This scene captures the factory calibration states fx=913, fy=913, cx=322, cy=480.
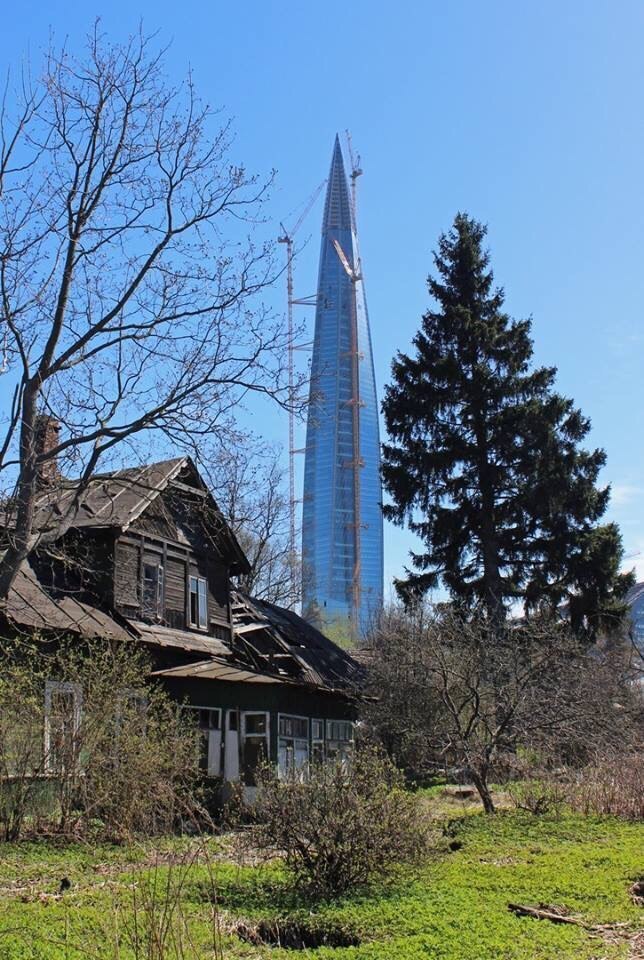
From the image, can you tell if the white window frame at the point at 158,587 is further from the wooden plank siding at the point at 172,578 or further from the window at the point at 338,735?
the window at the point at 338,735

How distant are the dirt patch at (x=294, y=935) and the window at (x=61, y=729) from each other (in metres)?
6.58

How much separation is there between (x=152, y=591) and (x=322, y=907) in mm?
14798

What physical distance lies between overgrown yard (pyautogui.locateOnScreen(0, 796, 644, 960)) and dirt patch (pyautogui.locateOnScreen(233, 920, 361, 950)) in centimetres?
1

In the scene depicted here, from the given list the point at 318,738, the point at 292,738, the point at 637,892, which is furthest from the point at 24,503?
the point at 318,738

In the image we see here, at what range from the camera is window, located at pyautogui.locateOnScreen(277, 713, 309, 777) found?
78.0 ft

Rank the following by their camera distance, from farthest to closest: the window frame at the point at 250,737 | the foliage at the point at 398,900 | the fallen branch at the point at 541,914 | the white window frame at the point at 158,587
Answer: the window frame at the point at 250,737, the white window frame at the point at 158,587, the fallen branch at the point at 541,914, the foliage at the point at 398,900

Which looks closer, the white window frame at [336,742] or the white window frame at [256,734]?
the white window frame at [256,734]

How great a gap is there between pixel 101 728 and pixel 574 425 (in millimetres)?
21706

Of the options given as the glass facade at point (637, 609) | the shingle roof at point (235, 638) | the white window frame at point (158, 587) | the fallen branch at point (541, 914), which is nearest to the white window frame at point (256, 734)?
the shingle roof at point (235, 638)

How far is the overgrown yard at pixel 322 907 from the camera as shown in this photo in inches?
262

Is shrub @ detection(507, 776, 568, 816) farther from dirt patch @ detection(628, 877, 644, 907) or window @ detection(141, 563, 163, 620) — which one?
window @ detection(141, 563, 163, 620)

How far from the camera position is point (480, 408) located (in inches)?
1247

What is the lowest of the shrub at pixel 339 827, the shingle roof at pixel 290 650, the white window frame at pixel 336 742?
the white window frame at pixel 336 742

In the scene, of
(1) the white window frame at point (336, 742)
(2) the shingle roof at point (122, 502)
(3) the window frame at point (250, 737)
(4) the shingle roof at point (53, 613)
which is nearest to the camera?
(4) the shingle roof at point (53, 613)
